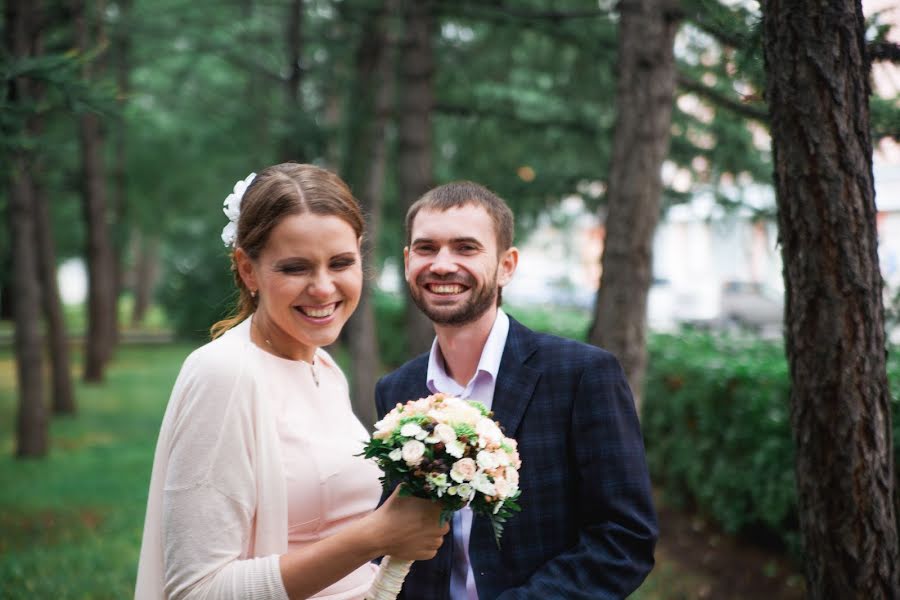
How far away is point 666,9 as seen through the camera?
5.88 meters

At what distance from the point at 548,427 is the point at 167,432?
1.16 m

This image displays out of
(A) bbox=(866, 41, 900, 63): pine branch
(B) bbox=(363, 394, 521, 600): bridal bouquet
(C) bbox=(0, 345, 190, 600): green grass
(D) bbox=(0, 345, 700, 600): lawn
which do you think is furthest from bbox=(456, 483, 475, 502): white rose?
(C) bbox=(0, 345, 190, 600): green grass

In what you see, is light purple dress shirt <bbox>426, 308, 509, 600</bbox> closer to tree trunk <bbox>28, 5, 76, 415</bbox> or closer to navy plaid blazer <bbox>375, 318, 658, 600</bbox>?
navy plaid blazer <bbox>375, 318, 658, 600</bbox>

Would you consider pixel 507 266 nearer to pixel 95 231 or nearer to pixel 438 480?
pixel 438 480

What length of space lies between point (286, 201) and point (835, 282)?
205cm

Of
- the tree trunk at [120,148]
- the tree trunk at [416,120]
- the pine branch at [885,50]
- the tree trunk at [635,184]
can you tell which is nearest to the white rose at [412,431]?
the pine branch at [885,50]

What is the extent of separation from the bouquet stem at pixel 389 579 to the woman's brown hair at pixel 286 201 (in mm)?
1051

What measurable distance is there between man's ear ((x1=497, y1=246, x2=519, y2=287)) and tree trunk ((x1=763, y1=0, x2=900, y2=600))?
3.58ft

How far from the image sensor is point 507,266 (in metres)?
3.28

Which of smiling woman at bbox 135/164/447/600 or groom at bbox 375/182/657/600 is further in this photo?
groom at bbox 375/182/657/600

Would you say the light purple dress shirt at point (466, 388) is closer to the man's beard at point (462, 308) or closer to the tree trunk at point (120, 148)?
the man's beard at point (462, 308)

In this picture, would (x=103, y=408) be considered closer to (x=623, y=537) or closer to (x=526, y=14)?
(x=526, y=14)

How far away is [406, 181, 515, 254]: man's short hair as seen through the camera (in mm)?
3139

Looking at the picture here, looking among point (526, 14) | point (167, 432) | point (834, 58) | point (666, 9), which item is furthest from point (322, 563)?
point (526, 14)
